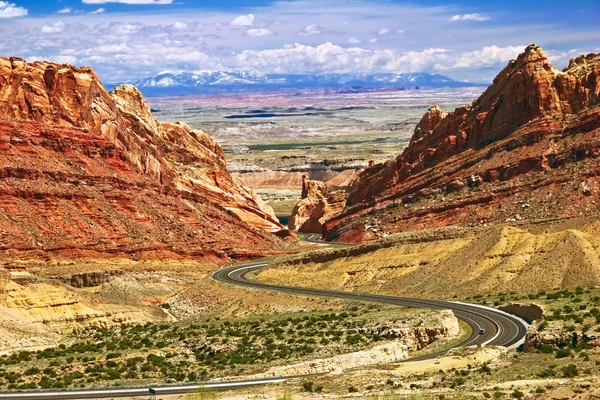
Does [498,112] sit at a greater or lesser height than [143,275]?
greater

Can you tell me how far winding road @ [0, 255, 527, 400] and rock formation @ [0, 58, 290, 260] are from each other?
32.4 feet

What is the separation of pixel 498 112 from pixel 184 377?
274 ft

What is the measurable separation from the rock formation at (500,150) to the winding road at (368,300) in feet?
91.7

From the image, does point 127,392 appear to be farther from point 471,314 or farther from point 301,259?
point 301,259

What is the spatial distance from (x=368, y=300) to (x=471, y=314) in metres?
13.1

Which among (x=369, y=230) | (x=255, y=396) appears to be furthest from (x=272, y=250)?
(x=255, y=396)

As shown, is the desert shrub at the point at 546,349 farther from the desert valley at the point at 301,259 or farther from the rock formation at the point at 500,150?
the rock formation at the point at 500,150

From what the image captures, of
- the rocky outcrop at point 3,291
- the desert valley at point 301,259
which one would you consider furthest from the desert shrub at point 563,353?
the rocky outcrop at point 3,291

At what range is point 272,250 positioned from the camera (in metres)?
129

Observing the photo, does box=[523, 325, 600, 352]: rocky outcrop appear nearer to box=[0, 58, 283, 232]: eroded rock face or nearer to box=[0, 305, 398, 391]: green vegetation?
box=[0, 305, 398, 391]: green vegetation

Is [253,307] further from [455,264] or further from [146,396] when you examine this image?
[146,396]

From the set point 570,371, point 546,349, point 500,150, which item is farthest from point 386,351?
point 500,150

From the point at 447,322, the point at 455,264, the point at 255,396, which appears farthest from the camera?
the point at 455,264

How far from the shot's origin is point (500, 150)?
129500 millimetres
